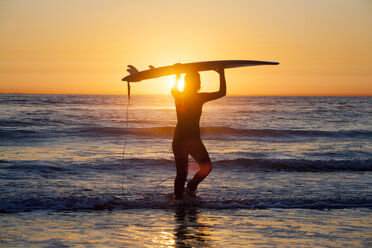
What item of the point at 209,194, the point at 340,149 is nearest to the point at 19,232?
the point at 209,194

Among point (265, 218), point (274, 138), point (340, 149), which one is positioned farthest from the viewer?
point (274, 138)

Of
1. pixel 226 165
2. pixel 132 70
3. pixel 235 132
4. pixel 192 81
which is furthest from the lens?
pixel 235 132

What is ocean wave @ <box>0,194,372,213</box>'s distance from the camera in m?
7.18

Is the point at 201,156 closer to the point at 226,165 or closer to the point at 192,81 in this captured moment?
the point at 192,81

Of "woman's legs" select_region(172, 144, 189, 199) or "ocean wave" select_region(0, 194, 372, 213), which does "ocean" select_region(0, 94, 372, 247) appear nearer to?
"ocean wave" select_region(0, 194, 372, 213)

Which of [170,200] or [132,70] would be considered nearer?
[132,70]

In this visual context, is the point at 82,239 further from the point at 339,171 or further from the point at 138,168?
the point at 339,171

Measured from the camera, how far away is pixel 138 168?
37.8 ft

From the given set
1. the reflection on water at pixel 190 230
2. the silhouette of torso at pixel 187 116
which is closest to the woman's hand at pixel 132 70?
the silhouette of torso at pixel 187 116

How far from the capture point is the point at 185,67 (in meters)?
6.64

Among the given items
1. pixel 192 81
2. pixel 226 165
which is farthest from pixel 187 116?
pixel 226 165

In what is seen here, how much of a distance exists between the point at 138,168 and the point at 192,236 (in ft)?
20.5

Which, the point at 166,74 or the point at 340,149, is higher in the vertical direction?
the point at 166,74

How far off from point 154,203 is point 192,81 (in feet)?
7.56
